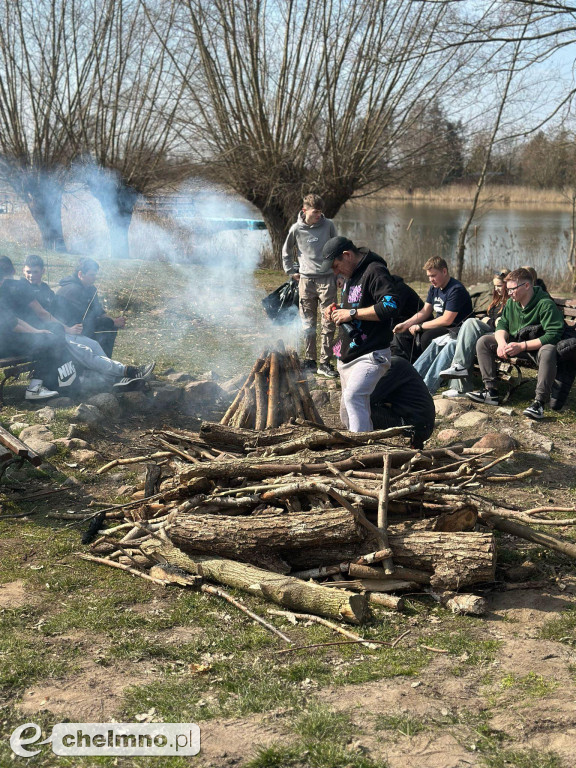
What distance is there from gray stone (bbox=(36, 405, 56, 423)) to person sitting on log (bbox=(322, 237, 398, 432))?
2946mm

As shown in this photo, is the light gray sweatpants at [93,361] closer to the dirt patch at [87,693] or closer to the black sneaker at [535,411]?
the black sneaker at [535,411]

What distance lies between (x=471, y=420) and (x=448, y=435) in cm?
42

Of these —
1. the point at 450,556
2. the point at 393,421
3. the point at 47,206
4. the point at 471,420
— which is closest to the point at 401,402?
the point at 393,421

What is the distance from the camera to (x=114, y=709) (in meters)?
2.99

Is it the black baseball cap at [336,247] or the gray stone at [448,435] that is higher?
the black baseball cap at [336,247]

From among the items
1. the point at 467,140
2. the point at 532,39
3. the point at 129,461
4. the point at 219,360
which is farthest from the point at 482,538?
the point at 467,140

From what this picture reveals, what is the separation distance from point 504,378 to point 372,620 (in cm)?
463

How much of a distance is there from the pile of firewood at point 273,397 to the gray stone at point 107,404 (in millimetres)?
1396

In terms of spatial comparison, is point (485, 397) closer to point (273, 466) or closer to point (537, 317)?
point (537, 317)

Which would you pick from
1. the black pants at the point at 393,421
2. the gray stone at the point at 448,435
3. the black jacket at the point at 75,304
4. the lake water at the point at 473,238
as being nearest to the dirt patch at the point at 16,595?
the black pants at the point at 393,421

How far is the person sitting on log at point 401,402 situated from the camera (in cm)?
598

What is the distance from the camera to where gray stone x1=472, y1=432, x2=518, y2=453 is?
628 cm

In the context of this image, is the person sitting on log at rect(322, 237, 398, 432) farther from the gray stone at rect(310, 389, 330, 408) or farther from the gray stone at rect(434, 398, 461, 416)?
the gray stone at rect(310, 389, 330, 408)

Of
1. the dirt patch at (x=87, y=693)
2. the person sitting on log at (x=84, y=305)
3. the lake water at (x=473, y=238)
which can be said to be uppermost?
the lake water at (x=473, y=238)
